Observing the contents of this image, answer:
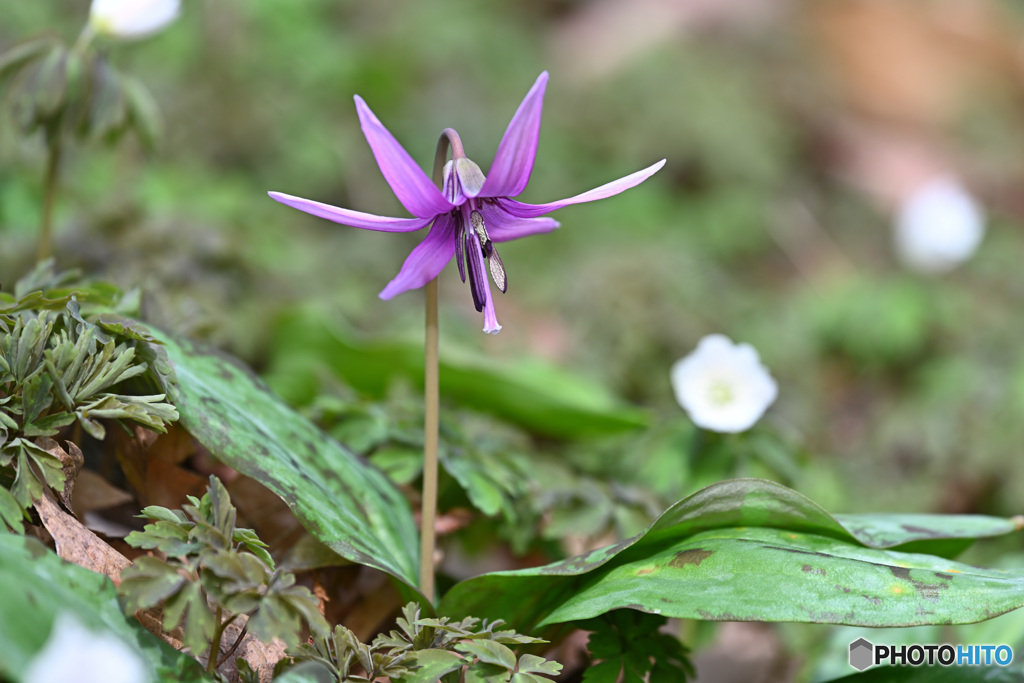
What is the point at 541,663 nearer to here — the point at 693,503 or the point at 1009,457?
the point at 693,503

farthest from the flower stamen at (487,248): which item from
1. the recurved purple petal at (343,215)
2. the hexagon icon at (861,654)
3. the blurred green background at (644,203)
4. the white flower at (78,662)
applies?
the hexagon icon at (861,654)

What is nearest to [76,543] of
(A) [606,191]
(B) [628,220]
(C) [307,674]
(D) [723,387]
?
(C) [307,674]

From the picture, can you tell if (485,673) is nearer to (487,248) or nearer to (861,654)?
(487,248)

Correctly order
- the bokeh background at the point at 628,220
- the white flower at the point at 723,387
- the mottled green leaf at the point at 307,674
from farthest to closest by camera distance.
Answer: the bokeh background at the point at 628,220
the white flower at the point at 723,387
the mottled green leaf at the point at 307,674

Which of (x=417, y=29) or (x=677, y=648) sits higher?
(x=417, y=29)

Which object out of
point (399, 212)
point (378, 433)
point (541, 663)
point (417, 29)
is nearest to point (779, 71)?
point (417, 29)

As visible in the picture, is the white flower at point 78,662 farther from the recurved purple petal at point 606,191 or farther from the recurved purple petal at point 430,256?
the recurved purple petal at point 606,191

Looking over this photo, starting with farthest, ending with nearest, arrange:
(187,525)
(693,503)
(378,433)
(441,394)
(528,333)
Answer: (528,333), (441,394), (378,433), (693,503), (187,525)
